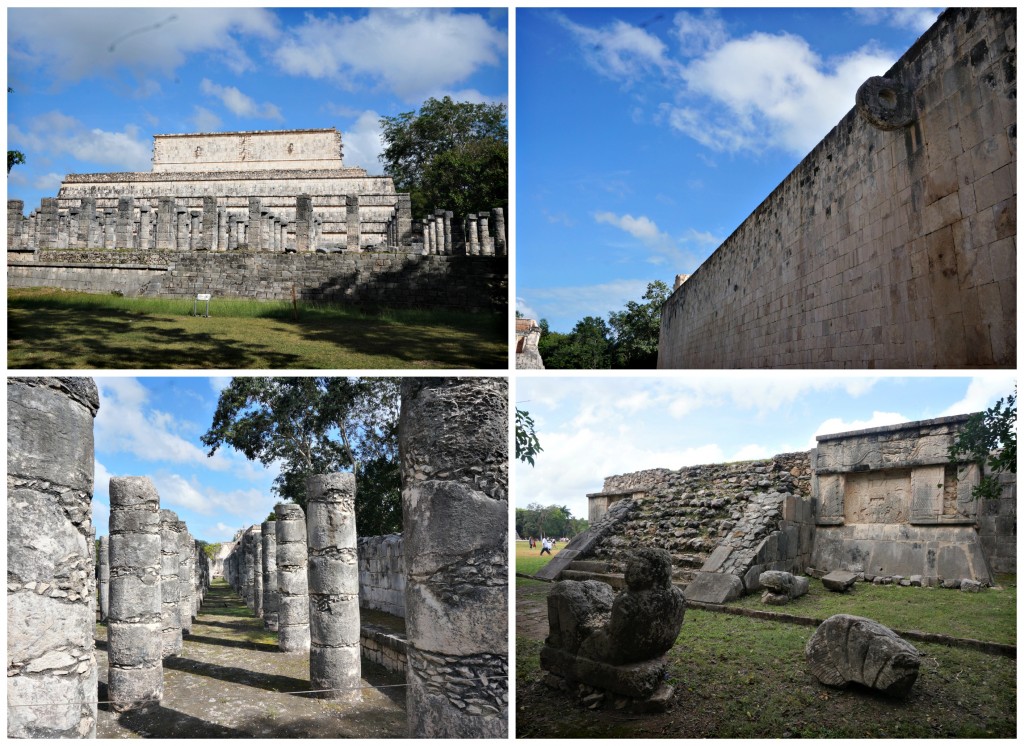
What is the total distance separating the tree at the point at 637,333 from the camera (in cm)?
3147

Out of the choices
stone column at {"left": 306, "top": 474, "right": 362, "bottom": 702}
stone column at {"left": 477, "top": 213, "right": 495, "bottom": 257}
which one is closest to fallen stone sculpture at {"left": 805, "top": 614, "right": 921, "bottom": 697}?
stone column at {"left": 306, "top": 474, "right": 362, "bottom": 702}

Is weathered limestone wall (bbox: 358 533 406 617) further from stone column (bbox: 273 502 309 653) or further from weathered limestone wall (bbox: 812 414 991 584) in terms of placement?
weathered limestone wall (bbox: 812 414 991 584)

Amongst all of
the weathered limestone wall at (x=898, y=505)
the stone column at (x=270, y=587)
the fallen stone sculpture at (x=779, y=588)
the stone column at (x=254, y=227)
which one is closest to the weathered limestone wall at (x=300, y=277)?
the stone column at (x=254, y=227)

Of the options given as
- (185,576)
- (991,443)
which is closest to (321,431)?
(185,576)

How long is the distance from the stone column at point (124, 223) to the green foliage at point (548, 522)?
16.0 m

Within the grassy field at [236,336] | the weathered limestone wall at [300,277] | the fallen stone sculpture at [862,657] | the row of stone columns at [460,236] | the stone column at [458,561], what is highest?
the row of stone columns at [460,236]

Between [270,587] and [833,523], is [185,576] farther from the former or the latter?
[833,523]

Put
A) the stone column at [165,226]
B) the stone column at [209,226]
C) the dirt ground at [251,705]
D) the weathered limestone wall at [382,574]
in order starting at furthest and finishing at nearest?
the stone column at [165,226], the stone column at [209,226], the weathered limestone wall at [382,574], the dirt ground at [251,705]

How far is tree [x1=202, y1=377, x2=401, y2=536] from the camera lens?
53.4 feet

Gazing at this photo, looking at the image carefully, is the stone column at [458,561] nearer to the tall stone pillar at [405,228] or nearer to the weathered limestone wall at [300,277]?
the weathered limestone wall at [300,277]

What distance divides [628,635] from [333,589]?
454cm

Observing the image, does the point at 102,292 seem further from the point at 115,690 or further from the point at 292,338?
the point at 115,690

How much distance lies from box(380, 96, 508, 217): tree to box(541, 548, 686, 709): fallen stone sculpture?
19.7 metres

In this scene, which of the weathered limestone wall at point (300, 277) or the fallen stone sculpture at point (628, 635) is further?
the weathered limestone wall at point (300, 277)
